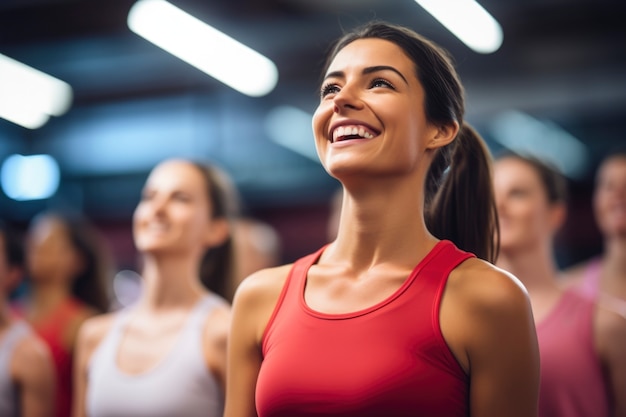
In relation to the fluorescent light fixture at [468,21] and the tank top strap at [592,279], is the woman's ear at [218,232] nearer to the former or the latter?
the tank top strap at [592,279]

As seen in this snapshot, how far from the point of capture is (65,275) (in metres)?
4.30

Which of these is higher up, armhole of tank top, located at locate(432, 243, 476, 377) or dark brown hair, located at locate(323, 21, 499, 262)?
dark brown hair, located at locate(323, 21, 499, 262)

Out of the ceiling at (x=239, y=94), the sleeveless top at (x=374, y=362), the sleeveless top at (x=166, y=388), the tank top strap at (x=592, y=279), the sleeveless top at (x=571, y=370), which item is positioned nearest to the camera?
the sleeveless top at (x=374, y=362)

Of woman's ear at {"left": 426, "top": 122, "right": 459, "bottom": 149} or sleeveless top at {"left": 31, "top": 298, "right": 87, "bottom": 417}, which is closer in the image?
woman's ear at {"left": 426, "top": 122, "right": 459, "bottom": 149}

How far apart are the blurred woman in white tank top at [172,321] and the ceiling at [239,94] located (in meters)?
2.25

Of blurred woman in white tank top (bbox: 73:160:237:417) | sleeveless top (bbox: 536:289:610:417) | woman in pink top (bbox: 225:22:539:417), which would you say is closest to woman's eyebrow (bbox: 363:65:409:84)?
woman in pink top (bbox: 225:22:539:417)

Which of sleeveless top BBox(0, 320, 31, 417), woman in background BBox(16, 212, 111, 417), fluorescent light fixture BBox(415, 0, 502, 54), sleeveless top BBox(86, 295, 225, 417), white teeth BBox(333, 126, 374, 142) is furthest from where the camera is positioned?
fluorescent light fixture BBox(415, 0, 502, 54)

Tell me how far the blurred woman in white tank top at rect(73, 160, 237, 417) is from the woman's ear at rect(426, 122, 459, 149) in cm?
122

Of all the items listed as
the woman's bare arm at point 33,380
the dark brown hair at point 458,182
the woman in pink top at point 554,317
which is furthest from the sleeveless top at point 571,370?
the woman's bare arm at point 33,380

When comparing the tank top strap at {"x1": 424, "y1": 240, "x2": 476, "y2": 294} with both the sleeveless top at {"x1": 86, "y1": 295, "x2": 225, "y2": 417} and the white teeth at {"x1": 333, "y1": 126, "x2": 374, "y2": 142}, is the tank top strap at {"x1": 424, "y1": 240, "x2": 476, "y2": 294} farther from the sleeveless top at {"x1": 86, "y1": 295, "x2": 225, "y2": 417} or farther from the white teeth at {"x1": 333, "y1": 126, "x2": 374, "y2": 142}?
the sleeveless top at {"x1": 86, "y1": 295, "x2": 225, "y2": 417}

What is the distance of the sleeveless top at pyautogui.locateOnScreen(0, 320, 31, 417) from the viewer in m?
3.16

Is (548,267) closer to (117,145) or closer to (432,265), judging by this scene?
(432,265)

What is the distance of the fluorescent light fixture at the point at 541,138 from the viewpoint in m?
10.8

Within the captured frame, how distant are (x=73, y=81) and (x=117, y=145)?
139 inches
